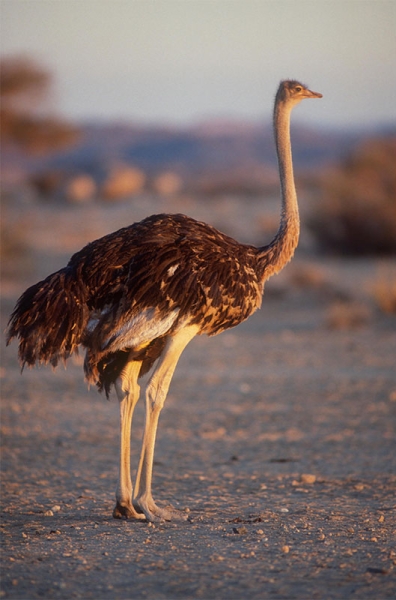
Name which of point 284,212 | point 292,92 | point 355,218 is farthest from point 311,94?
point 355,218

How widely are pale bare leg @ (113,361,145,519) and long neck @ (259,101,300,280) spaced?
104cm

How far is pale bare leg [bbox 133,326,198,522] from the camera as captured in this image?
589cm

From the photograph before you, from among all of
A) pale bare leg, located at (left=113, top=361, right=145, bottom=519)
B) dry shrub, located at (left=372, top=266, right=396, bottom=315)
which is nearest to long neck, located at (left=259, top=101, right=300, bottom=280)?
pale bare leg, located at (left=113, top=361, right=145, bottom=519)

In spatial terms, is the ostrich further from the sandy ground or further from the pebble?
the sandy ground

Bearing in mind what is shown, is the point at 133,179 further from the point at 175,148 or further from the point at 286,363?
the point at 175,148

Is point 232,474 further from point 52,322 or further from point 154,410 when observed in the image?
point 52,322

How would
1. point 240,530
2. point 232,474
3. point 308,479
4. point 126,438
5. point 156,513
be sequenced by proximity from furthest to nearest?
point 232,474 < point 308,479 < point 126,438 < point 156,513 < point 240,530

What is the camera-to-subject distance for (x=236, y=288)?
600 centimetres

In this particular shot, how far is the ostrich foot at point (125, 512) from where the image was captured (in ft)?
19.4

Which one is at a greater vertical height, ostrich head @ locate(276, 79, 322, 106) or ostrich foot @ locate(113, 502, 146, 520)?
ostrich head @ locate(276, 79, 322, 106)

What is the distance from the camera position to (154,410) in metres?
5.96

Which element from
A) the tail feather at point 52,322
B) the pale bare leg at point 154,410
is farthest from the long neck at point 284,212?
the tail feather at point 52,322

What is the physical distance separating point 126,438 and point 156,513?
0.45m

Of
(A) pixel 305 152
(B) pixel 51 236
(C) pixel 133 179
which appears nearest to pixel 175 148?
(A) pixel 305 152
